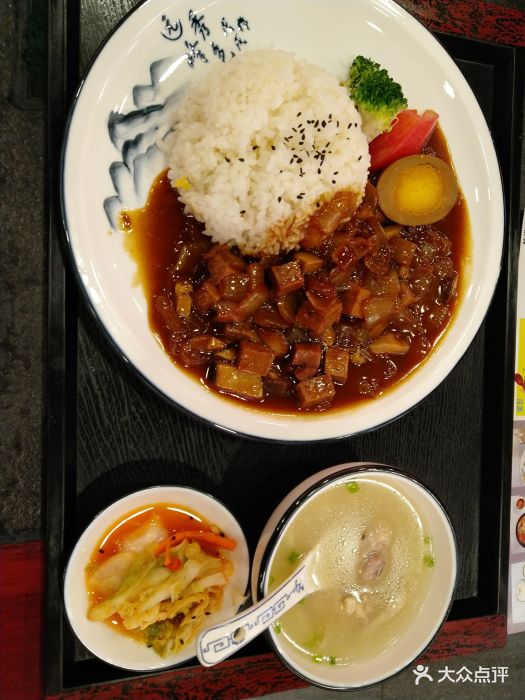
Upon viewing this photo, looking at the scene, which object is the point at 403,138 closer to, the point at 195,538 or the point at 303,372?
the point at 303,372

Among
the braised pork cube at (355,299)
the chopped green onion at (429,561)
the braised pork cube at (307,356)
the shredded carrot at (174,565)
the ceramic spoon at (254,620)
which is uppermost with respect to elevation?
the braised pork cube at (355,299)

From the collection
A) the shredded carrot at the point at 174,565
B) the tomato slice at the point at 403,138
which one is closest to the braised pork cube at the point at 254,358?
the shredded carrot at the point at 174,565

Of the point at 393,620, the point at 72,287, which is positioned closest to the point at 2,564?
the point at 72,287

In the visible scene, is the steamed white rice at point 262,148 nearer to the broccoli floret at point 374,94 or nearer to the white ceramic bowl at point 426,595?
the broccoli floret at point 374,94

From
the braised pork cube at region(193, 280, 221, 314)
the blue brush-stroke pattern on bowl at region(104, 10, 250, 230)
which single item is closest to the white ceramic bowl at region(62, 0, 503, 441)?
the blue brush-stroke pattern on bowl at region(104, 10, 250, 230)

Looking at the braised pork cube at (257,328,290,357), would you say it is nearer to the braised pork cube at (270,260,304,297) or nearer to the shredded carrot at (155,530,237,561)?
the braised pork cube at (270,260,304,297)

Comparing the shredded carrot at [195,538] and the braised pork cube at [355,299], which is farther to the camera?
the braised pork cube at [355,299]

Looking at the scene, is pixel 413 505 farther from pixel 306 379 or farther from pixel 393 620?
pixel 306 379

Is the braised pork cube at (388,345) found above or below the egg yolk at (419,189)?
below
